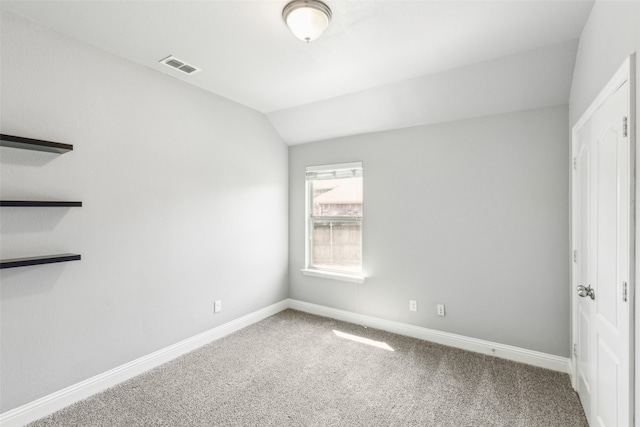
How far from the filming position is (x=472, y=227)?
9.93 feet

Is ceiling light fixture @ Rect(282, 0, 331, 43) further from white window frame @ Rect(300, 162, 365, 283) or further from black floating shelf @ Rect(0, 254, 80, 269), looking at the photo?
black floating shelf @ Rect(0, 254, 80, 269)

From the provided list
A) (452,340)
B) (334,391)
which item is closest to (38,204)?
(334,391)

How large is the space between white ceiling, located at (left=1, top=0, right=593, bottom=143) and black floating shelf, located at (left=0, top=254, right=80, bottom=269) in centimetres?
156

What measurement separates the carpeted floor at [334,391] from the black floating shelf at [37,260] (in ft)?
3.48

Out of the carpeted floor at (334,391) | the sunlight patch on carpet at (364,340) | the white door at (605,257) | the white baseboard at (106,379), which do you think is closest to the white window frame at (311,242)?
the sunlight patch on carpet at (364,340)

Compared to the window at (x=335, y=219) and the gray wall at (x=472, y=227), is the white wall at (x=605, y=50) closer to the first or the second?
the gray wall at (x=472, y=227)

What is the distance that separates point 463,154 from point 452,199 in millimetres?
456

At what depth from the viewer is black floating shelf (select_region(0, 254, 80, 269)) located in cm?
184

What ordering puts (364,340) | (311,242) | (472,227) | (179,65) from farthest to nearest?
(311,242) < (364,340) < (472,227) < (179,65)

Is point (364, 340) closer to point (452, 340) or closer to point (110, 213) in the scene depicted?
point (452, 340)

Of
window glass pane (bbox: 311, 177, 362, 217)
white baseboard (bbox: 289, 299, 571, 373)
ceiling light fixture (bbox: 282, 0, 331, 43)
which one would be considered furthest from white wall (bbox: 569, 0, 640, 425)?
window glass pane (bbox: 311, 177, 362, 217)

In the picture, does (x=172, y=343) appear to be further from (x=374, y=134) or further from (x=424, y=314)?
(x=374, y=134)

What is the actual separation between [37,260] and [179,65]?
71.1 inches

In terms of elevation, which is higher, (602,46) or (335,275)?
(602,46)
